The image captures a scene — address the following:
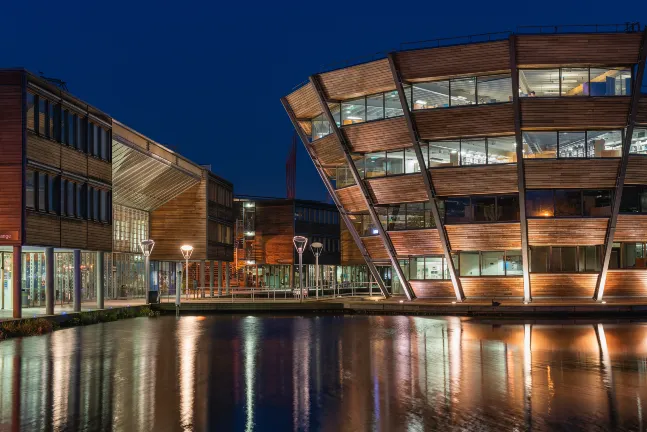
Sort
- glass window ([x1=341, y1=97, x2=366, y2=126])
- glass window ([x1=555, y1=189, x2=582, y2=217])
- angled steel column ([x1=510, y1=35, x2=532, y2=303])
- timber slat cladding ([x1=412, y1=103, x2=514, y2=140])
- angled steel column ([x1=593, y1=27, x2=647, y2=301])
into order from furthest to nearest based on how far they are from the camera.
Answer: glass window ([x1=341, y1=97, x2=366, y2=126]) → glass window ([x1=555, y1=189, x2=582, y2=217]) → timber slat cladding ([x1=412, y1=103, x2=514, y2=140]) → angled steel column ([x1=510, y1=35, x2=532, y2=303]) → angled steel column ([x1=593, y1=27, x2=647, y2=301])

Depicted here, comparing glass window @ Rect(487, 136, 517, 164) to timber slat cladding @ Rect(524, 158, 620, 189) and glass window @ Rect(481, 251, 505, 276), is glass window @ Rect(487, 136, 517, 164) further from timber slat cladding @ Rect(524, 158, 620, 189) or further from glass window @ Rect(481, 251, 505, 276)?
glass window @ Rect(481, 251, 505, 276)

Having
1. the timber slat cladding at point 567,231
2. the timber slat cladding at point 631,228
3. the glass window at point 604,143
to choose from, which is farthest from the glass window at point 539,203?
the timber slat cladding at point 631,228

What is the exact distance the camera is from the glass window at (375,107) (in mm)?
43031

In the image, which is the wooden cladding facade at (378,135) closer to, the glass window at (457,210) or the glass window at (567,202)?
the glass window at (457,210)

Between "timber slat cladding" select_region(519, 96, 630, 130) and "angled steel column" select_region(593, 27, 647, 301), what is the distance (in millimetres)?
369

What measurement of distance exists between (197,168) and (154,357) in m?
37.4

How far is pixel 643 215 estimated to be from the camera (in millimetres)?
41094

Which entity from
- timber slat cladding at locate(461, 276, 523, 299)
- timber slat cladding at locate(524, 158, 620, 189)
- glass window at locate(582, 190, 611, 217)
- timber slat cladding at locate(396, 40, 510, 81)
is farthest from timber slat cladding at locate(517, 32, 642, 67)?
timber slat cladding at locate(461, 276, 523, 299)

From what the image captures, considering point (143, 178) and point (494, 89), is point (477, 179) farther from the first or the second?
point (143, 178)

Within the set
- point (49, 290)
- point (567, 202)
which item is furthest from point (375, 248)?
point (49, 290)

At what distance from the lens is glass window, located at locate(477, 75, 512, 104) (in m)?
39.8

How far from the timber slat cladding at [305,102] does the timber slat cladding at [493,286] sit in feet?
44.2

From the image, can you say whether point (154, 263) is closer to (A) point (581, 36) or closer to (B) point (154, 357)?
(A) point (581, 36)

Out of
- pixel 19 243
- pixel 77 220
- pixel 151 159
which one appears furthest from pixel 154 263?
pixel 19 243
